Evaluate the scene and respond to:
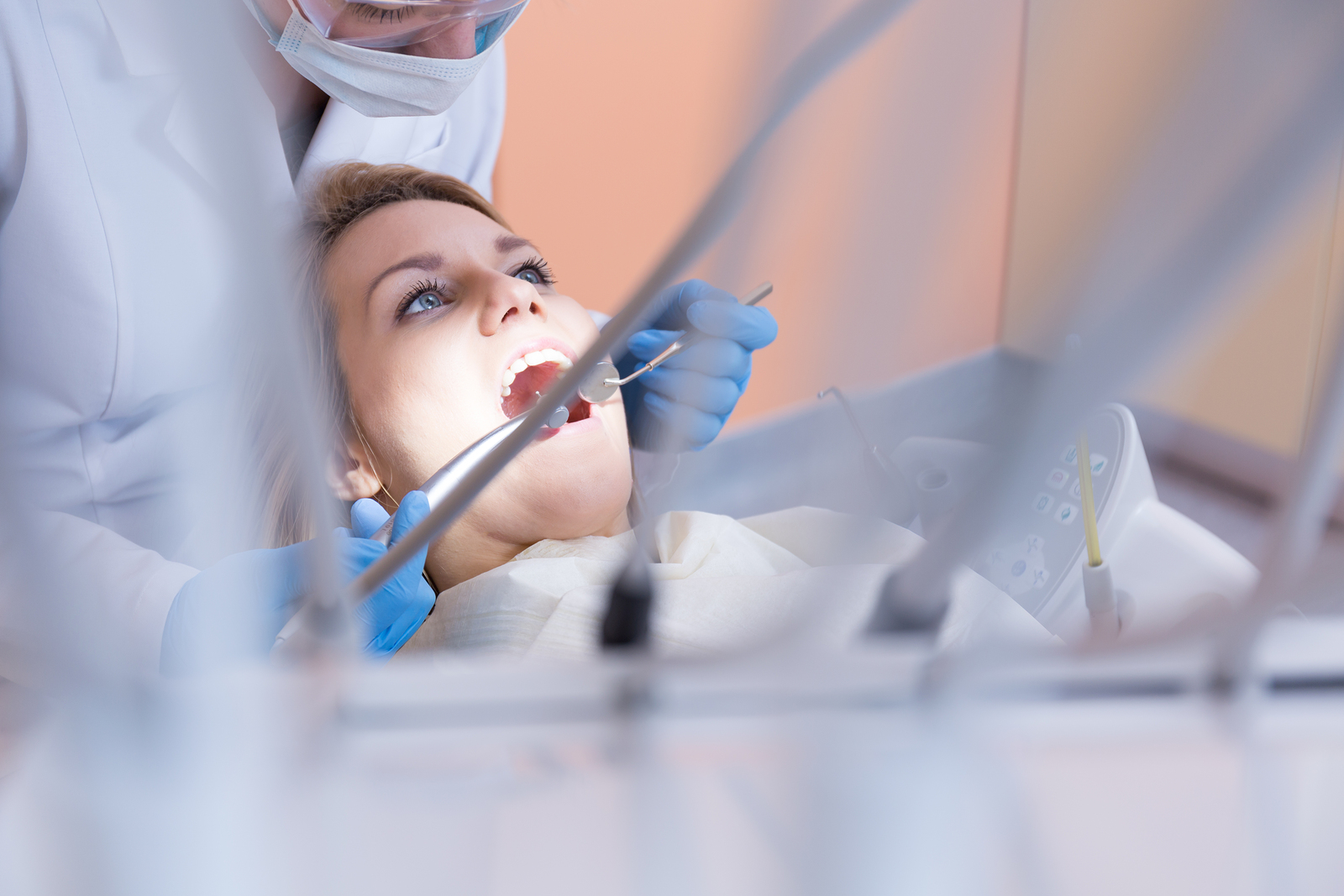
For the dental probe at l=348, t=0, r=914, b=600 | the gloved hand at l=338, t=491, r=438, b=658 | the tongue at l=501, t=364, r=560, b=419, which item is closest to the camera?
the dental probe at l=348, t=0, r=914, b=600

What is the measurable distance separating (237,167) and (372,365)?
716mm

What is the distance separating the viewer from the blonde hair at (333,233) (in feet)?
2.77

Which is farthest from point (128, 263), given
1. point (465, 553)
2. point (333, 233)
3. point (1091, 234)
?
point (1091, 234)

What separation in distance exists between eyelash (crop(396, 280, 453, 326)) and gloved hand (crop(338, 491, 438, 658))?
0.25 meters

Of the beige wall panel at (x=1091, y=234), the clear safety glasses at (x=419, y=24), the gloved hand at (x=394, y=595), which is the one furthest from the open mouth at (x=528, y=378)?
the beige wall panel at (x=1091, y=234)

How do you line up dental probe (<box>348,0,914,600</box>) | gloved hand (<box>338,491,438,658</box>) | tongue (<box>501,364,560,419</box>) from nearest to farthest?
dental probe (<box>348,0,914,600</box>) → gloved hand (<box>338,491,438,658</box>) → tongue (<box>501,364,560,419</box>)

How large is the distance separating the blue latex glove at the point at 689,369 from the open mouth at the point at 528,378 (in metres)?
0.12

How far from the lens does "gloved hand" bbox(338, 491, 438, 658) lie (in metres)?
0.65

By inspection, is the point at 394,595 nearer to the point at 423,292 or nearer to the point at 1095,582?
the point at 423,292

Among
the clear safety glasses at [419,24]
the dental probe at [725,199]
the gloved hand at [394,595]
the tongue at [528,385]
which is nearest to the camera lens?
the dental probe at [725,199]

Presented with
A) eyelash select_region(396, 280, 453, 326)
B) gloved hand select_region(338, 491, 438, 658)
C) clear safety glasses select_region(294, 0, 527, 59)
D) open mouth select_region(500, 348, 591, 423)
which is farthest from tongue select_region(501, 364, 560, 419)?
clear safety glasses select_region(294, 0, 527, 59)

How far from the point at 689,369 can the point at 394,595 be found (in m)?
0.44

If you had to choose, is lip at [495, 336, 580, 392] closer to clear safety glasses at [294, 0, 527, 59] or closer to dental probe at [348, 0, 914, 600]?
clear safety glasses at [294, 0, 527, 59]

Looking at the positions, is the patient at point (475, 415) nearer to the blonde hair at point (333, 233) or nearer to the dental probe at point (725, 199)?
the blonde hair at point (333, 233)
